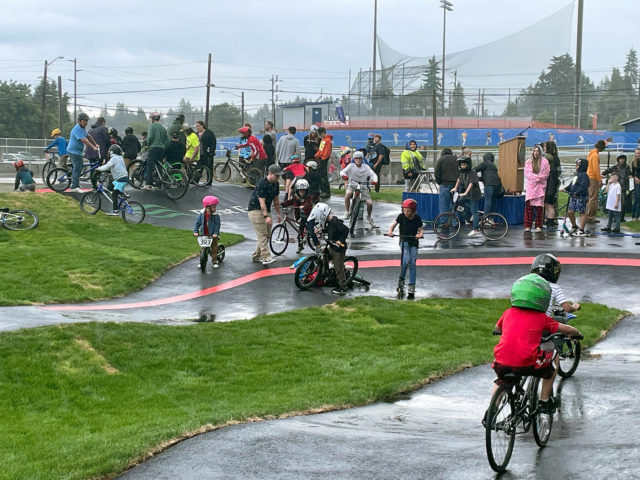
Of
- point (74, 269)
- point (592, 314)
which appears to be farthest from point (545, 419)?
point (74, 269)

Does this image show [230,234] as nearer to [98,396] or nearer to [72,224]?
[72,224]

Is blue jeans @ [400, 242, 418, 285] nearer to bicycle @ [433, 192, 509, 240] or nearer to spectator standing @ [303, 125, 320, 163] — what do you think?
bicycle @ [433, 192, 509, 240]

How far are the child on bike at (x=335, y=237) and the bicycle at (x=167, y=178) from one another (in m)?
9.81

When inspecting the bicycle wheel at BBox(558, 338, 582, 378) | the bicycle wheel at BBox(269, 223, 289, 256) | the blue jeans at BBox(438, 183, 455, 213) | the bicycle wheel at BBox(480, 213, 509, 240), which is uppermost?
the blue jeans at BBox(438, 183, 455, 213)

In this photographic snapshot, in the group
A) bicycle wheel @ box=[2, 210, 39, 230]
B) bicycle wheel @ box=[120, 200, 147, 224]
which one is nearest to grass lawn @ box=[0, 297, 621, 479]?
bicycle wheel @ box=[120, 200, 147, 224]

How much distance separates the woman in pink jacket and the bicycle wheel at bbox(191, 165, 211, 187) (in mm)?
10496

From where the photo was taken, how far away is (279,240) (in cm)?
1950

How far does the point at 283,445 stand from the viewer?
775 centimetres

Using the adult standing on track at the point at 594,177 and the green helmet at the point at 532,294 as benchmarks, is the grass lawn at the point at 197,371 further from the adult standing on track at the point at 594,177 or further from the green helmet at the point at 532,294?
the adult standing on track at the point at 594,177

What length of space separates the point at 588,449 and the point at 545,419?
43cm

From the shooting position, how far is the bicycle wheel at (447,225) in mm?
21406

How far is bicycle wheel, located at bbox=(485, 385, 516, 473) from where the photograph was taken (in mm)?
6773

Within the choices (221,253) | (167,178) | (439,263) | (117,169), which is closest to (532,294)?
(439,263)

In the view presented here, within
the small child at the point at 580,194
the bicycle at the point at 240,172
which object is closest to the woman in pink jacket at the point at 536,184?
the small child at the point at 580,194
